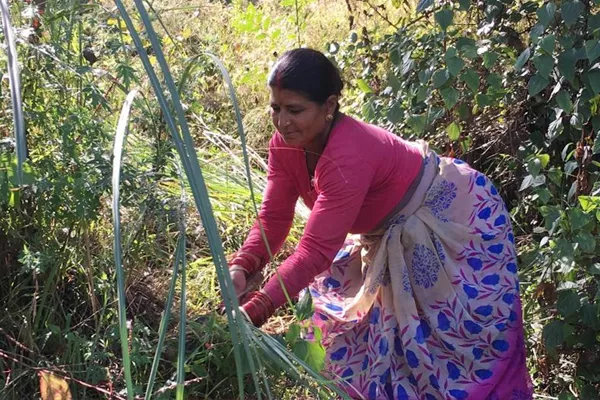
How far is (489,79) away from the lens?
2.64 metres

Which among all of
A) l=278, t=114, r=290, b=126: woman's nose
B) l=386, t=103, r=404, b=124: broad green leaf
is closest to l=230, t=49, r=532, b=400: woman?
l=278, t=114, r=290, b=126: woman's nose

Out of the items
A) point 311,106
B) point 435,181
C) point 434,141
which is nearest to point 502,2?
point 434,141

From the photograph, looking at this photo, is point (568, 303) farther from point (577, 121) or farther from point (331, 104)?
point (331, 104)

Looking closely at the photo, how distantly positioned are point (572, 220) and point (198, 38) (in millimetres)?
2659

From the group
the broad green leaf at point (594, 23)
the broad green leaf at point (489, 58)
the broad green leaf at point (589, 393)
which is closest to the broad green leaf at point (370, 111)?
the broad green leaf at point (489, 58)

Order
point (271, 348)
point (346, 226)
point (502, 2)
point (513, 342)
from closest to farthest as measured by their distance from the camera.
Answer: point (271, 348)
point (346, 226)
point (513, 342)
point (502, 2)

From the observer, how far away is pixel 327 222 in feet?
6.43

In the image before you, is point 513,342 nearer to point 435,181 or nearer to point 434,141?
point 435,181

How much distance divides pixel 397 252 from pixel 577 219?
466 millimetres

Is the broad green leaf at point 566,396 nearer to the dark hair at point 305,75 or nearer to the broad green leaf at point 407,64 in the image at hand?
the dark hair at point 305,75

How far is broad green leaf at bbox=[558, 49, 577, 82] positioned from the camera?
2.36 m

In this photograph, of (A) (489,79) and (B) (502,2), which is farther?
(B) (502,2)

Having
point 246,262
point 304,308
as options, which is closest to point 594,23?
point 246,262

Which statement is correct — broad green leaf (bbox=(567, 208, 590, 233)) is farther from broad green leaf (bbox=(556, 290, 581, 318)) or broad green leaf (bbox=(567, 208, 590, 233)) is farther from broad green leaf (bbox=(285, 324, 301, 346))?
broad green leaf (bbox=(285, 324, 301, 346))
